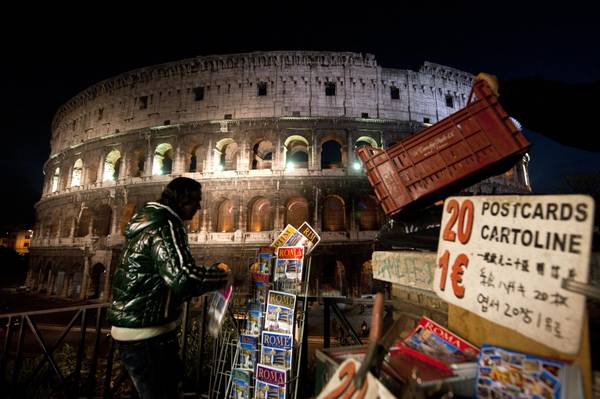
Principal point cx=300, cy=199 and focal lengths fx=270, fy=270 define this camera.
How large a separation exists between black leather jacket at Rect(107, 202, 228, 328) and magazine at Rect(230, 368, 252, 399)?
1719 millimetres

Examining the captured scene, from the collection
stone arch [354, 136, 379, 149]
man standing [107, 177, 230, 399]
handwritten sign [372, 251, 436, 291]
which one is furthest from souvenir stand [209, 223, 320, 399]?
stone arch [354, 136, 379, 149]

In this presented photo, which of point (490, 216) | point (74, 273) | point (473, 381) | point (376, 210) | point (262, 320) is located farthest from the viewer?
point (74, 273)

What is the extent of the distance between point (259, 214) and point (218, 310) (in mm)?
14215

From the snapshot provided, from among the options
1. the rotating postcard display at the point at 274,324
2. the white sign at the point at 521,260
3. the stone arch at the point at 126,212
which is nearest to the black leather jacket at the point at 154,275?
the rotating postcard display at the point at 274,324

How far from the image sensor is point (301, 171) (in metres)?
17.0

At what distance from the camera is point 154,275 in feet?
7.50

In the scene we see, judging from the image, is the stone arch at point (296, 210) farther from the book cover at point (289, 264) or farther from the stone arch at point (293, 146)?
the book cover at point (289, 264)

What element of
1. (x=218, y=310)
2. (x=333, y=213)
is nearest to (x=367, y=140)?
(x=333, y=213)

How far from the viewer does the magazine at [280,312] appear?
11.2 ft

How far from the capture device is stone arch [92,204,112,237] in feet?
64.4

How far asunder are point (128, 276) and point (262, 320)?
6.38 ft

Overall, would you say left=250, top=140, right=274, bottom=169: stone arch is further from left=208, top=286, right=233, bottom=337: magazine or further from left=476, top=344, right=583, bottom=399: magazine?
left=476, top=344, right=583, bottom=399: magazine

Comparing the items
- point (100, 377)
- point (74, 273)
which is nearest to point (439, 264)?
point (100, 377)

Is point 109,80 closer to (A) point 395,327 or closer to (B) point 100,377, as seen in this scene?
(B) point 100,377
